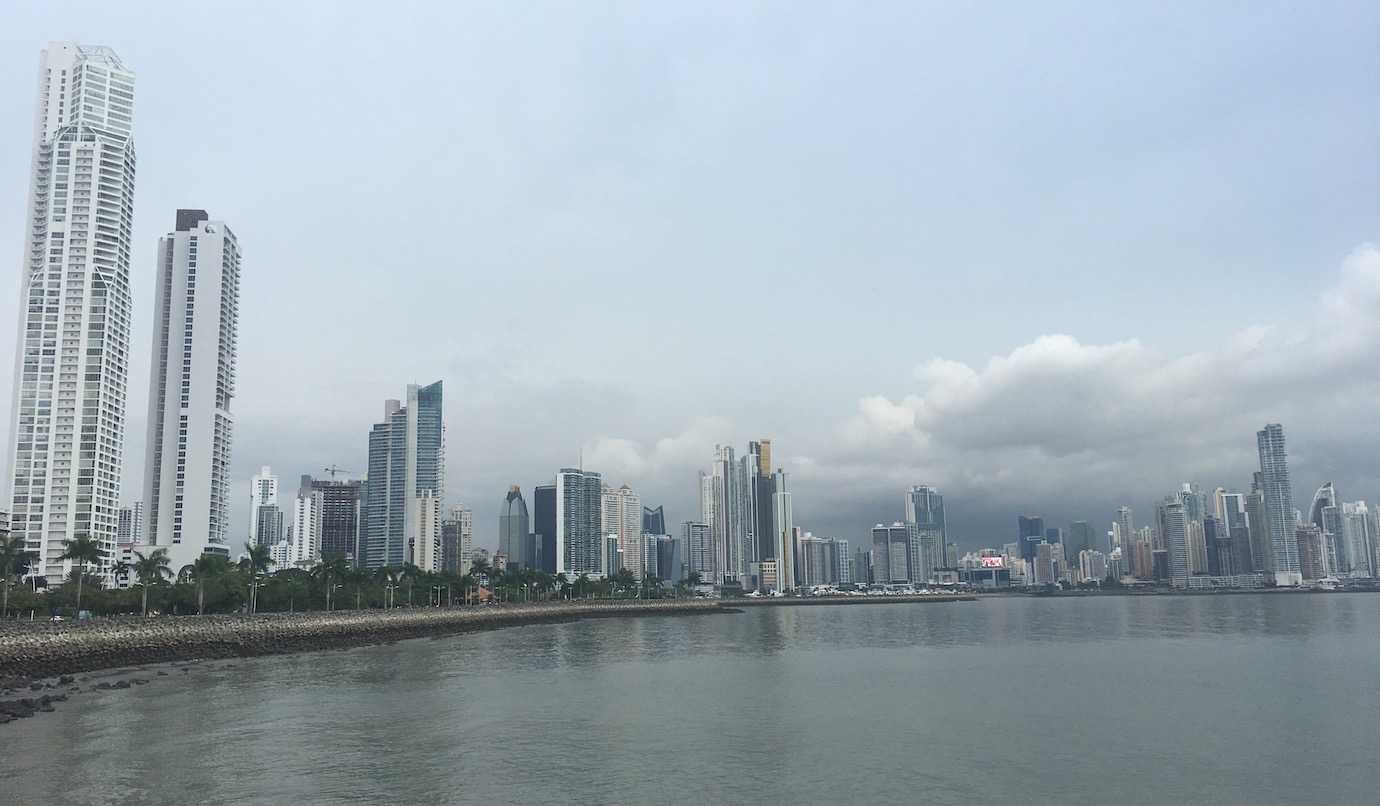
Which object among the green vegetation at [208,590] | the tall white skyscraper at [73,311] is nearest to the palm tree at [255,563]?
the green vegetation at [208,590]

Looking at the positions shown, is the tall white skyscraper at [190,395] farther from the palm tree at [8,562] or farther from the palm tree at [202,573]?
the palm tree at [8,562]

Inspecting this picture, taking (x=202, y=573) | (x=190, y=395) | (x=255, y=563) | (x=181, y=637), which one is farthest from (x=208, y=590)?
(x=190, y=395)

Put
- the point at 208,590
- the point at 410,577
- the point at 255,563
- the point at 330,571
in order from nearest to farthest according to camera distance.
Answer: the point at 208,590 < the point at 255,563 < the point at 330,571 < the point at 410,577

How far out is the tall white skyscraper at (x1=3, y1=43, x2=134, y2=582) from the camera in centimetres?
15175

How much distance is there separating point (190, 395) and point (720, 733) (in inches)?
6646

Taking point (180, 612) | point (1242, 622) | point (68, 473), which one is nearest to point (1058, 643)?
point (1242, 622)

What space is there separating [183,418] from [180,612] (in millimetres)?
79497

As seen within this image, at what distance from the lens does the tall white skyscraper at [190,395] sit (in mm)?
174500

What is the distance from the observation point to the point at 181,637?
78.7m

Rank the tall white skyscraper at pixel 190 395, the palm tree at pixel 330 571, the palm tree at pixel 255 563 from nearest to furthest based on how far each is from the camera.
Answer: the palm tree at pixel 255 563 < the palm tree at pixel 330 571 < the tall white skyscraper at pixel 190 395

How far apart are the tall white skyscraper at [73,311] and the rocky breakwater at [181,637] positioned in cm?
6707

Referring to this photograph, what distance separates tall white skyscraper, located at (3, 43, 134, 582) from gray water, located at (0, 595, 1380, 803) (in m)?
103

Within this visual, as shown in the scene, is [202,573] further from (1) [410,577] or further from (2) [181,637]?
(1) [410,577]

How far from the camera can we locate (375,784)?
3306 cm
